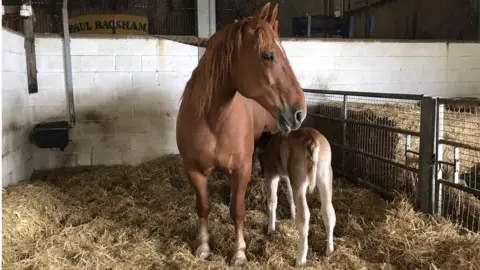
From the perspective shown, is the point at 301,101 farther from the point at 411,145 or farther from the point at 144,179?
the point at 144,179

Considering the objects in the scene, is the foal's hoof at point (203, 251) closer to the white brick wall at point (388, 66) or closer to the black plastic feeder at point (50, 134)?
the black plastic feeder at point (50, 134)

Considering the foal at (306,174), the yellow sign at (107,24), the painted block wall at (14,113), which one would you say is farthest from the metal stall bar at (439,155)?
the yellow sign at (107,24)

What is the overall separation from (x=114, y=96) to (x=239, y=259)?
3.05 m

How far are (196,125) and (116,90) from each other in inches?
105

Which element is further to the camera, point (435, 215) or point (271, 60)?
point (435, 215)

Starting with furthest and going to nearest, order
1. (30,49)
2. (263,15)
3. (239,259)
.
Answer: (30,49) < (239,259) < (263,15)

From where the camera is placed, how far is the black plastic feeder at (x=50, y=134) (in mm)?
4399

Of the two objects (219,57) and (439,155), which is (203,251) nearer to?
(219,57)

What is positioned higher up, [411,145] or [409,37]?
[409,37]

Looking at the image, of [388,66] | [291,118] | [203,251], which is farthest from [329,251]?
[388,66]

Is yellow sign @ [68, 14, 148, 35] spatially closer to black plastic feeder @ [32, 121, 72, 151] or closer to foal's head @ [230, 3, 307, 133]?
black plastic feeder @ [32, 121, 72, 151]

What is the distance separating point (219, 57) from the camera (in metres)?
2.39

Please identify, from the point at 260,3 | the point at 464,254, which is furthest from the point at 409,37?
the point at 464,254

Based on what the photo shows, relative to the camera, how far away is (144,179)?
14.3 feet
